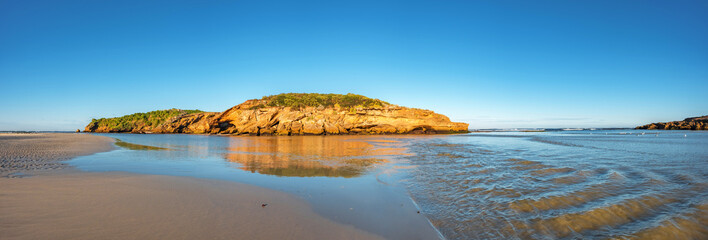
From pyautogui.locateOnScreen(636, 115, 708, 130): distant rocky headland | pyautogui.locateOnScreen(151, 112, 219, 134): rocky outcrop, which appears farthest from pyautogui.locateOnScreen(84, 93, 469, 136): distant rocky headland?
pyautogui.locateOnScreen(636, 115, 708, 130): distant rocky headland

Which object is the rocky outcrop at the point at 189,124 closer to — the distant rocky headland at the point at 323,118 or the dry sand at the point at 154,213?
the distant rocky headland at the point at 323,118

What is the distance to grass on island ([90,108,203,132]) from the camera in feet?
270

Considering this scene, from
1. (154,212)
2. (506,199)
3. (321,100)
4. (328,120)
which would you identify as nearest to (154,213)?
(154,212)

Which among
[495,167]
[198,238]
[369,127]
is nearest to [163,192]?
[198,238]

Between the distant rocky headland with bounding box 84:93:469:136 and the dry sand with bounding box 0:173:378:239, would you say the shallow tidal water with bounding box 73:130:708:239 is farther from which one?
the distant rocky headland with bounding box 84:93:469:136

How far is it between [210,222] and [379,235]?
2.22m

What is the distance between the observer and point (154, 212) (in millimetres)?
4047

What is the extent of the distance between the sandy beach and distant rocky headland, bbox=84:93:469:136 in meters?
40.6

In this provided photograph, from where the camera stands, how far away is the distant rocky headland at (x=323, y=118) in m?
46.9

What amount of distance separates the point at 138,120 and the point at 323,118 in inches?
2890

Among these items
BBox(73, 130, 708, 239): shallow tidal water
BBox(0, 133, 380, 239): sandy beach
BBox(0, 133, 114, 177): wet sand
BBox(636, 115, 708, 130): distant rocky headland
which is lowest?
BBox(73, 130, 708, 239): shallow tidal water

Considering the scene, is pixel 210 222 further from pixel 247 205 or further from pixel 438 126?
pixel 438 126

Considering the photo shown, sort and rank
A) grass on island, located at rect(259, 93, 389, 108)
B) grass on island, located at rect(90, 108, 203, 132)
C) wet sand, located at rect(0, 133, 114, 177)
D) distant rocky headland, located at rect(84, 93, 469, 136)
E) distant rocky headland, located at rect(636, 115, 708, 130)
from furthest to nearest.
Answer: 1. grass on island, located at rect(90, 108, 203, 132)
2. distant rocky headland, located at rect(636, 115, 708, 130)
3. grass on island, located at rect(259, 93, 389, 108)
4. distant rocky headland, located at rect(84, 93, 469, 136)
5. wet sand, located at rect(0, 133, 114, 177)

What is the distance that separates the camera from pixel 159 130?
74.9m
